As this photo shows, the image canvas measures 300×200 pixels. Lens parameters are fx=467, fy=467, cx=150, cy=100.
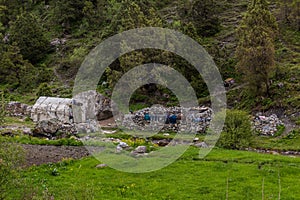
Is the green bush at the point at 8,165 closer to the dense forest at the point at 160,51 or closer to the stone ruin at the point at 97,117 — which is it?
the stone ruin at the point at 97,117

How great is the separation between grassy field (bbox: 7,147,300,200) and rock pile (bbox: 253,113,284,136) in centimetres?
873

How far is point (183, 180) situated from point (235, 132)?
28.6 ft

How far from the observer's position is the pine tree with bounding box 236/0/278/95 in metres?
43.6

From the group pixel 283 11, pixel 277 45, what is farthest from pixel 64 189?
pixel 283 11

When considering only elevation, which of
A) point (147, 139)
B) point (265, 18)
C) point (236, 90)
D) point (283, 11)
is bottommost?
point (147, 139)

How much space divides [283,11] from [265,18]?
54.9ft

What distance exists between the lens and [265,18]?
4722 cm

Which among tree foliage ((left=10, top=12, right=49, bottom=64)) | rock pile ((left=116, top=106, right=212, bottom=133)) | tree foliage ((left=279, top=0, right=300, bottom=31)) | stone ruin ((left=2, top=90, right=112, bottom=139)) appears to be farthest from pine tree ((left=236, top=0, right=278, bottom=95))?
tree foliage ((left=10, top=12, right=49, bottom=64))

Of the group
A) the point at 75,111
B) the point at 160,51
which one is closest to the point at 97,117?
the point at 75,111

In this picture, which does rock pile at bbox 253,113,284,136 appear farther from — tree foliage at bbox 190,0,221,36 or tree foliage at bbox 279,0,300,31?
tree foliage at bbox 190,0,221,36

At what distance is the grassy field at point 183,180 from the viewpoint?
24.3 metres

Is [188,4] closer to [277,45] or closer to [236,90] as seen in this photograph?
[277,45]

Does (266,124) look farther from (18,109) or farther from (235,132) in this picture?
(18,109)

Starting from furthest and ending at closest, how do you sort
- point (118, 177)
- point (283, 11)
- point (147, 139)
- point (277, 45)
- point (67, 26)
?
1. point (67, 26)
2. point (283, 11)
3. point (277, 45)
4. point (147, 139)
5. point (118, 177)
